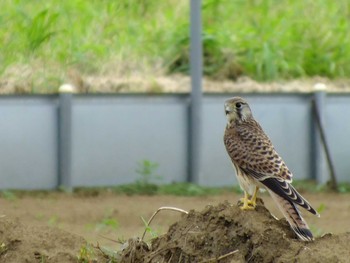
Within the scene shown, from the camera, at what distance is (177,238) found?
6289mm

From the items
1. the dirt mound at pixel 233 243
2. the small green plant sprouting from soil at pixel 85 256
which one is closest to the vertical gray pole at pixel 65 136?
the small green plant sprouting from soil at pixel 85 256

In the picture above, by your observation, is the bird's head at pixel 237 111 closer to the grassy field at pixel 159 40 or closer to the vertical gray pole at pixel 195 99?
the vertical gray pole at pixel 195 99

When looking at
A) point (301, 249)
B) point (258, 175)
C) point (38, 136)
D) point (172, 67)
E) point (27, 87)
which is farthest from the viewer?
point (172, 67)

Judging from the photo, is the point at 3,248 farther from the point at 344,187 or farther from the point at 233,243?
the point at 344,187

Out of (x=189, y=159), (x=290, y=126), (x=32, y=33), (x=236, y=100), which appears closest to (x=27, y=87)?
(x=32, y=33)

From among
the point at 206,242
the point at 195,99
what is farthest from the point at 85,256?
the point at 195,99

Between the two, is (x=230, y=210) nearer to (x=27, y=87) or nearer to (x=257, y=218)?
(x=257, y=218)

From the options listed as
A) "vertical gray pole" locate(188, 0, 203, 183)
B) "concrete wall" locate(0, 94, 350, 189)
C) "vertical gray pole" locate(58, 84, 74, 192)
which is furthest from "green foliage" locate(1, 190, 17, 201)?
"vertical gray pole" locate(188, 0, 203, 183)

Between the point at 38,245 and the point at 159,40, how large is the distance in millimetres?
8563

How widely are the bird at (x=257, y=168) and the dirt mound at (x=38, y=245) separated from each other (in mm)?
1026

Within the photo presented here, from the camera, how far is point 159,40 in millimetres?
15102

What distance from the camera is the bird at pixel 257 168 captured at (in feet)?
20.7

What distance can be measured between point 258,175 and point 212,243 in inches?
33.1

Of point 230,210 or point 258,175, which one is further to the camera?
point 258,175
